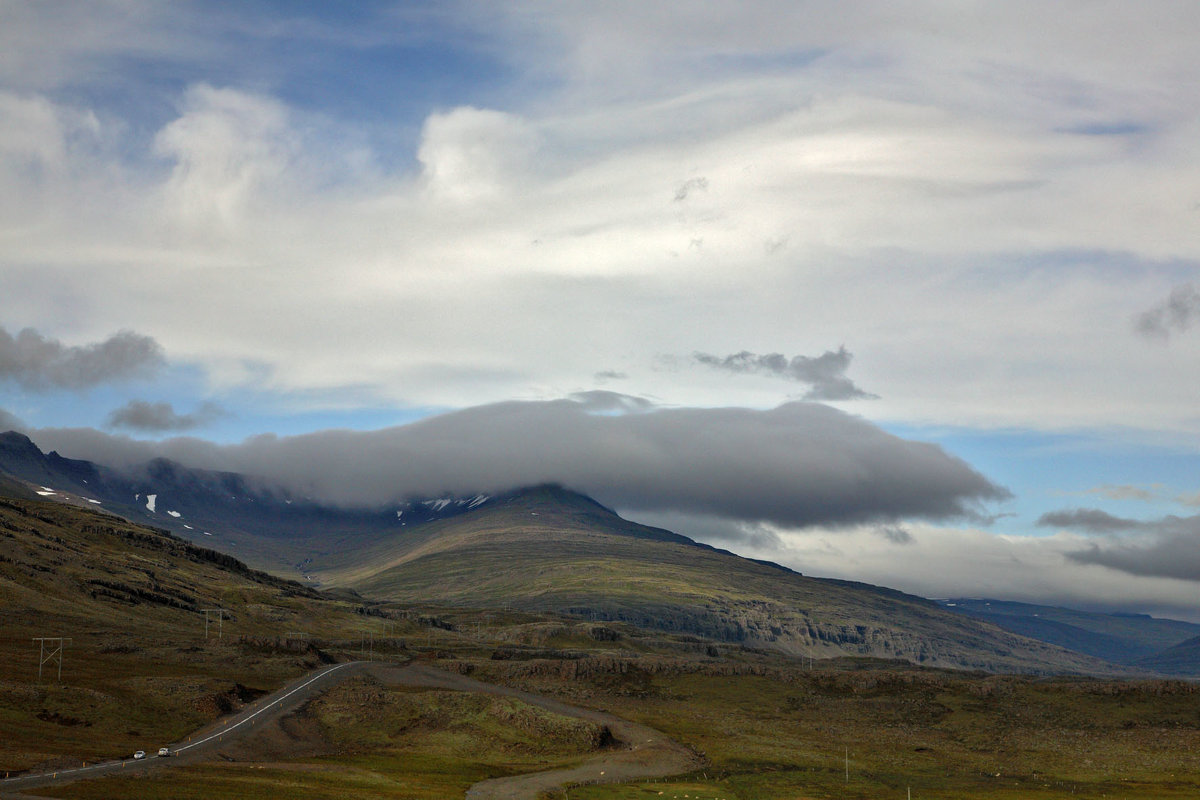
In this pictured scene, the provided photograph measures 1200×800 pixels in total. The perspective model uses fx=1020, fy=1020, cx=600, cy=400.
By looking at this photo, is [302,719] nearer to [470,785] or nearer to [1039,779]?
[470,785]

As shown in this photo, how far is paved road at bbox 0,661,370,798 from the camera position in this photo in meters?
108

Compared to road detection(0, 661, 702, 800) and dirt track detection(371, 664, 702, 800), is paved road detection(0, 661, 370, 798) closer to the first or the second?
road detection(0, 661, 702, 800)

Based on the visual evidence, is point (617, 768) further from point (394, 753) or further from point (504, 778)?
point (394, 753)

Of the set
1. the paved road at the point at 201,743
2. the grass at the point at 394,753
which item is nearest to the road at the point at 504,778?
the paved road at the point at 201,743

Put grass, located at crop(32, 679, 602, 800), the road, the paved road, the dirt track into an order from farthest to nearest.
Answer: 1. the dirt track
2. the road
3. grass, located at crop(32, 679, 602, 800)
4. the paved road

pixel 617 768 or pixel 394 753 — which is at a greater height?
pixel 617 768

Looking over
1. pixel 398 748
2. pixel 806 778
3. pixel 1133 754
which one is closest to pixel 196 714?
pixel 398 748

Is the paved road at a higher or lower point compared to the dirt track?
higher

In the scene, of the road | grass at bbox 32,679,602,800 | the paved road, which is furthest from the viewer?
the road

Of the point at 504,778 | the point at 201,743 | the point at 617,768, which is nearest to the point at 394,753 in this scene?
the point at 504,778

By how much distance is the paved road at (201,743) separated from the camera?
108 meters

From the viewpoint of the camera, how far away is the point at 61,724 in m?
144

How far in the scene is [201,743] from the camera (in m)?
146

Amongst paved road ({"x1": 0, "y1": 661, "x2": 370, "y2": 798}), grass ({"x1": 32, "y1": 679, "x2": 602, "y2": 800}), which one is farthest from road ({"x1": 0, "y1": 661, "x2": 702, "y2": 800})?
grass ({"x1": 32, "y1": 679, "x2": 602, "y2": 800})
